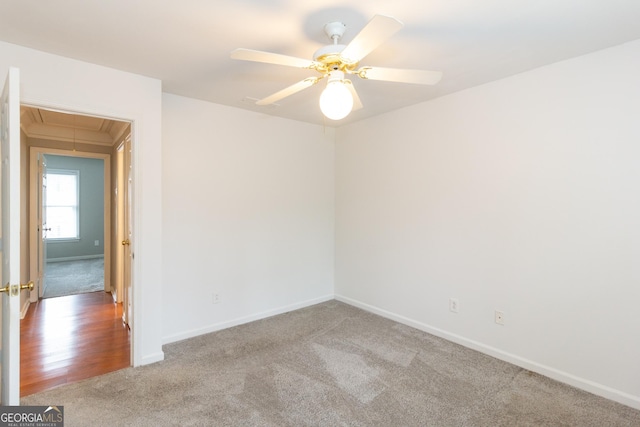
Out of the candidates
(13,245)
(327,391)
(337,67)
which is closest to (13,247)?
(13,245)

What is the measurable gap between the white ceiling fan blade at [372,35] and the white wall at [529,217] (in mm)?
1788

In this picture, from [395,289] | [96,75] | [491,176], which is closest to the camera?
[96,75]

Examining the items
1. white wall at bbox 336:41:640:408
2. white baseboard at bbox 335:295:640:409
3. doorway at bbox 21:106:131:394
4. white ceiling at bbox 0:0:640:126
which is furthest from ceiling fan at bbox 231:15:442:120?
doorway at bbox 21:106:131:394

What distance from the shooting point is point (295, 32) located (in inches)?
77.4

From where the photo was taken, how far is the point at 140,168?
2.67 metres

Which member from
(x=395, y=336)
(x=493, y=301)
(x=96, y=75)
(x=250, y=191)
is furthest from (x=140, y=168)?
(x=493, y=301)

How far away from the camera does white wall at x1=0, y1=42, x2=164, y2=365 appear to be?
2.42 metres

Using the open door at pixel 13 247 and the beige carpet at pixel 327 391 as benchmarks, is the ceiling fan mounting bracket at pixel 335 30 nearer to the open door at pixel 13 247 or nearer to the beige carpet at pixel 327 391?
the open door at pixel 13 247

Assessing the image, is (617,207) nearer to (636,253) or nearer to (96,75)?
(636,253)

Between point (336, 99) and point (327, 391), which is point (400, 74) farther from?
point (327, 391)

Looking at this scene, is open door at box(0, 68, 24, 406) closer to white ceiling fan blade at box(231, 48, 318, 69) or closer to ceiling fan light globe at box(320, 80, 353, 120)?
white ceiling fan blade at box(231, 48, 318, 69)

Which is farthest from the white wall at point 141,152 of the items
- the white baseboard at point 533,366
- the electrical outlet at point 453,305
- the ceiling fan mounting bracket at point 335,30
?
the electrical outlet at point 453,305

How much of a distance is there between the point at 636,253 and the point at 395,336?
6.62ft

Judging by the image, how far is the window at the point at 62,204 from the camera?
23.4 feet
